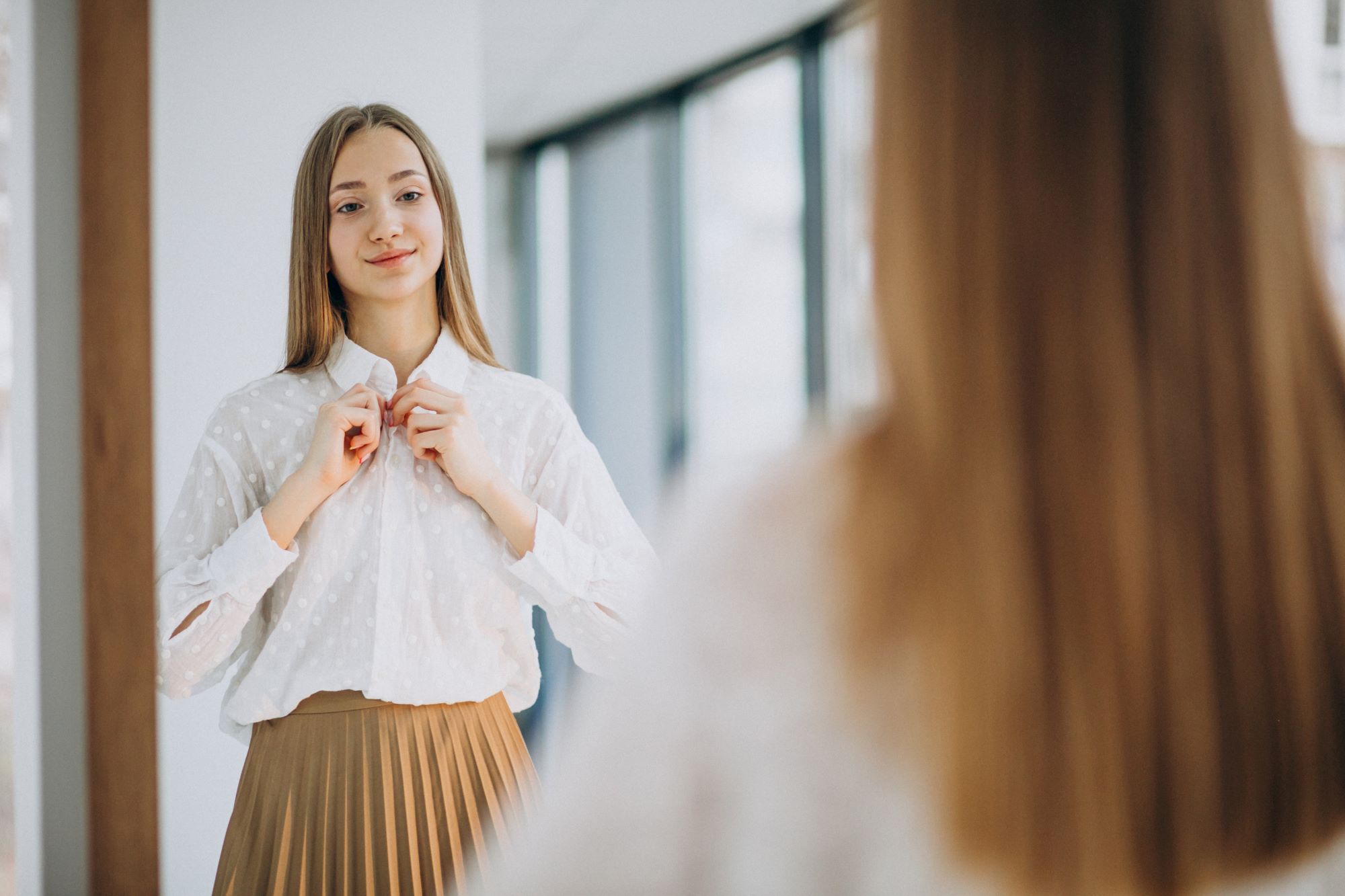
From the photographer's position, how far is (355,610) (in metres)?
0.76

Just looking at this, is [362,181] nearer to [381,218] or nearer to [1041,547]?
[381,218]

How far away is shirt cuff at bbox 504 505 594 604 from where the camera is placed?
783mm

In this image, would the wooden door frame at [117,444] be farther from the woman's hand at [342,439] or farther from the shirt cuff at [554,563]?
the shirt cuff at [554,563]

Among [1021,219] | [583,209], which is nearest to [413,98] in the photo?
[583,209]

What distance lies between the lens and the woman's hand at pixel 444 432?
78 centimetres

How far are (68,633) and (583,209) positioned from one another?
571 millimetres

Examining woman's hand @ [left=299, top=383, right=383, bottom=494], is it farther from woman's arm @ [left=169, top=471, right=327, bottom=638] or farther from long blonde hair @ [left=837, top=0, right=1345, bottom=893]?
Result: long blonde hair @ [left=837, top=0, right=1345, bottom=893]

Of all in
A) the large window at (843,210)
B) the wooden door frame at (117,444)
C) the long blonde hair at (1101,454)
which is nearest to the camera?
the long blonde hair at (1101,454)

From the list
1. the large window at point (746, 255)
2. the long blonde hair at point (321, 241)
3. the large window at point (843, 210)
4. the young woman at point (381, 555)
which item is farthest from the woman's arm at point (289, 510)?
the large window at point (843, 210)

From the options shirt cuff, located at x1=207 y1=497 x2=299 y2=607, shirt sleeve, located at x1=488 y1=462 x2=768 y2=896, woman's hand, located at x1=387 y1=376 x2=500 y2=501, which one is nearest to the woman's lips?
woman's hand, located at x1=387 y1=376 x2=500 y2=501

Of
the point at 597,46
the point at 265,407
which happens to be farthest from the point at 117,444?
the point at 597,46

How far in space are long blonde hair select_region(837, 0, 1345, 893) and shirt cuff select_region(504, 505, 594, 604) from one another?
448mm

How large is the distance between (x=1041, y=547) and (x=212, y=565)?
2.16ft

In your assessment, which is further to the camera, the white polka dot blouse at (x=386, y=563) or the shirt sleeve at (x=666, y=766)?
the white polka dot blouse at (x=386, y=563)
